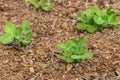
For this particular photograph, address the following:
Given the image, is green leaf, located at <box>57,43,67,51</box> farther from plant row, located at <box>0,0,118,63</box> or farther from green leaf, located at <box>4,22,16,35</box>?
green leaf, located at <box>4,22,16,35</box>

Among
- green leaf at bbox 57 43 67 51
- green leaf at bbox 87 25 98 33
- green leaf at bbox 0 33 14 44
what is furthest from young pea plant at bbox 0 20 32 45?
green leaf at bbox 87 25 98 33

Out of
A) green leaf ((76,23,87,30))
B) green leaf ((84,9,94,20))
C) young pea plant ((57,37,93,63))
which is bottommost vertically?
young pea plant ((57,37,93,63))

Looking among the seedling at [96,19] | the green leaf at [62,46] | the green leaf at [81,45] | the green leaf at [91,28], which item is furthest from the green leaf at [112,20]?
the green leaf at [62,46]

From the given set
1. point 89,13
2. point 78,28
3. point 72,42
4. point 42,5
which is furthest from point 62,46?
point 42,5

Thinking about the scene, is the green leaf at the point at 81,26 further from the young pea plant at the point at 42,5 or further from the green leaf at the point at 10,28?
the green leaf at the point at 10,28

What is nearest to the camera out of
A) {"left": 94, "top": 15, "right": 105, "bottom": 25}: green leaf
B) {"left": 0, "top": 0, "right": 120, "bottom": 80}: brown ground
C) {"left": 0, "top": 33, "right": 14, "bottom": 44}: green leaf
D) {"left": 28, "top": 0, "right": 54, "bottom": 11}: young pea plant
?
{"left": 0, "top": 0, "right": 120, "bottom": 80}: brown ground

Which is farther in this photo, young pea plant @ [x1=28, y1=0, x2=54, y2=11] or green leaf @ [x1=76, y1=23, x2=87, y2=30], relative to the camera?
young pea plant @ [x1=28, y1=0, x2=54, y2=11]

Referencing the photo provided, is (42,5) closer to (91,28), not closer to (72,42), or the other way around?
(91,28)

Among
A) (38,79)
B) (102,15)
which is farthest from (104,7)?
(38,79)
